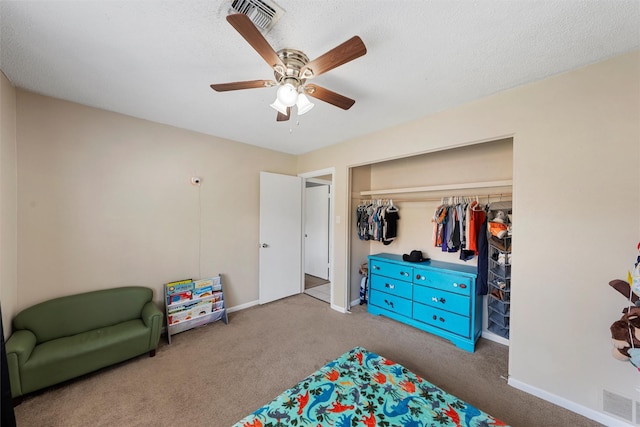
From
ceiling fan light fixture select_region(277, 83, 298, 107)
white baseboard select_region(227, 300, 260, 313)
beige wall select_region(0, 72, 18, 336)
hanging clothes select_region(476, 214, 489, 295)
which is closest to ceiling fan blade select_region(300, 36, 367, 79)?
ceiling fan light fixture select_region(277, 83, 298, 107)

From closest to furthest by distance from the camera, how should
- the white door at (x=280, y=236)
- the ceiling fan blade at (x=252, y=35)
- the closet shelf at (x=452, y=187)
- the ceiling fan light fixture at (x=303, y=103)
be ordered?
1. the ceiling fan blade at (x=252, y=35)
2. the ceiling fan light fixture at (x=303, y=103)
3. the closet shelf at (x=452, y=187)
4. the white door at (x=280, y=236)

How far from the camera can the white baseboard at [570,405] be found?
5.16ft

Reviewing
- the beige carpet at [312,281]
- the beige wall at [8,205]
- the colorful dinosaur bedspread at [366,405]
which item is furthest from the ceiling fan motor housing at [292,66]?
the beige carpet at [312,281]

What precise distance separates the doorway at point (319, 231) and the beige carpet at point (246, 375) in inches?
77.4

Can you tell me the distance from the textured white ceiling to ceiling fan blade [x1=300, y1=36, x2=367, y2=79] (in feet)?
0.67

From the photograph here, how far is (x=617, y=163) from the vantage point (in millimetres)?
1545

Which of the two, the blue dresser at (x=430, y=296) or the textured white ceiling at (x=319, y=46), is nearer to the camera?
the textured white ceiling at (x=319, y=46)

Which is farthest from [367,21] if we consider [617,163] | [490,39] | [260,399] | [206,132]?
[260,399]

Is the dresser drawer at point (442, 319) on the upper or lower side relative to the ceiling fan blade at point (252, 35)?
lower

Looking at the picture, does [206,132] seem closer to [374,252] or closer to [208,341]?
[208,341]

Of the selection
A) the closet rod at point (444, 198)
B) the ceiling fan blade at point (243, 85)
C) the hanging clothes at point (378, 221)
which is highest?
the ceiling fan blade at point (243, 85)

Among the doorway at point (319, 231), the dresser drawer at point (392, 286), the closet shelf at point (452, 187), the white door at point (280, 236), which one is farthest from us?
the doorway at point (319, 231)

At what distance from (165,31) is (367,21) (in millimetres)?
1186

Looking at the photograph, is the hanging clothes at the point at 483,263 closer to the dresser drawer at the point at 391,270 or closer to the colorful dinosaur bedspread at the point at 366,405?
the dresser drawer at the point at 391,270
